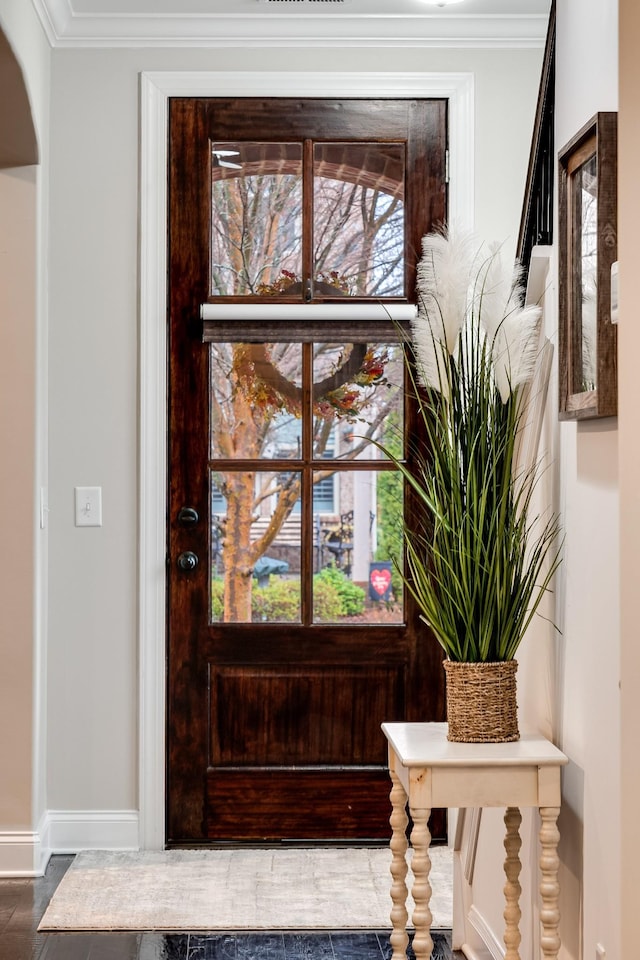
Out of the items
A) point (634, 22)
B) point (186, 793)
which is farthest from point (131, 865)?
point (634, 22)

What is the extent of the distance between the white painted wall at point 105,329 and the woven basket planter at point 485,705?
61.5 inches

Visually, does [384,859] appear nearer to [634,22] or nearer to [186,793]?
[186,793]

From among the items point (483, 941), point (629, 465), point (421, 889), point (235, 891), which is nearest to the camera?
point (629, 465)

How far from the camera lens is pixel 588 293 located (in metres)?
1.88

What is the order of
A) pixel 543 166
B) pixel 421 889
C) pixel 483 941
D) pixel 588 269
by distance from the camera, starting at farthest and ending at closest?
pixel 483 941 < pixel 543 166 < pixel 421 889 < pixel 588 269

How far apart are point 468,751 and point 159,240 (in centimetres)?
209

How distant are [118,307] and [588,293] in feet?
6.38

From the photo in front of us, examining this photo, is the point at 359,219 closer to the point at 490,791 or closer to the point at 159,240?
the point at 159,240

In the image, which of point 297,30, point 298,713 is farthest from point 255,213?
point 298,713

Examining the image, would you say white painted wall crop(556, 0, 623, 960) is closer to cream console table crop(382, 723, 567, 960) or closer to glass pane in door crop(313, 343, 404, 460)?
cream console table crop(382, 723, 567, 960)

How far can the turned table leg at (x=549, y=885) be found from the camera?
6.19 feet

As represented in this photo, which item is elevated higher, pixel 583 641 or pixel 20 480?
pixel 20 480

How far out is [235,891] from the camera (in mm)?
3020

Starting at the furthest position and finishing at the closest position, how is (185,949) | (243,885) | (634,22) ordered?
Result: 1. (243,885)
2. (185,949)
3. (634,22)
